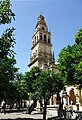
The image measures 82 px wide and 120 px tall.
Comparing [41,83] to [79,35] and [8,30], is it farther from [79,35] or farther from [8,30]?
[8,30]

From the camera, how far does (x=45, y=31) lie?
228 ft

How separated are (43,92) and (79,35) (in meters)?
8.90

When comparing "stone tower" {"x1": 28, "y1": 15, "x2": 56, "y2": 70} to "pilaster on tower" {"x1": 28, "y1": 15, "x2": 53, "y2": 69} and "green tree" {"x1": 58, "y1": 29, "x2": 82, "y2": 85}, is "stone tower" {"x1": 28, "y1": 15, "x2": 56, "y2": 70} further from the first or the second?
"green tree" {"x1": 58, "y1": 29, "x2": 82, "y2": 85}

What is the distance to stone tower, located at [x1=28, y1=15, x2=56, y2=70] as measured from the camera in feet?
209

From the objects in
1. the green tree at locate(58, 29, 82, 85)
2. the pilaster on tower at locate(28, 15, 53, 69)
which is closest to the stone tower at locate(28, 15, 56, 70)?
the pilaster on tower at locate(28, 15, 53, 69)

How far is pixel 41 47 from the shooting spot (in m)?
66.1

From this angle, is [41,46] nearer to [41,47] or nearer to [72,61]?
[41,47]

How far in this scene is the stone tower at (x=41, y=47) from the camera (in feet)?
209

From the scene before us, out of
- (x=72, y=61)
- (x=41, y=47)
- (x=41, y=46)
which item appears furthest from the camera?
(x=41, y=46)

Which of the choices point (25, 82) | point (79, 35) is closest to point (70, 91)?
point (25, 82)

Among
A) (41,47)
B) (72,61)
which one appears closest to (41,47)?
(41,47)

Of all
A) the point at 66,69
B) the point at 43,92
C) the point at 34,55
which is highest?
the point at 34,55

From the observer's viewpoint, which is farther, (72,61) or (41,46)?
(41,46)

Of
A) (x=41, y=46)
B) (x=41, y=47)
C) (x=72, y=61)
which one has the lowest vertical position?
(x=72, y=61)
